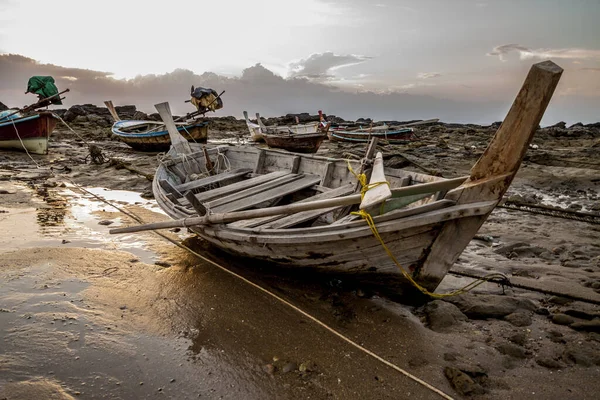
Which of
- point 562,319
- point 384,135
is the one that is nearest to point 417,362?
point 562,319

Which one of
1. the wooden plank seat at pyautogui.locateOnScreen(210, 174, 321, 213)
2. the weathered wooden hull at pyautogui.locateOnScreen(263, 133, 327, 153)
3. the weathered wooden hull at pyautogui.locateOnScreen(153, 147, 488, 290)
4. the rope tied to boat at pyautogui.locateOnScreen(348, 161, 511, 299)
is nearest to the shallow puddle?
the wooden plank seat at pyautogui.locateOnScreen(210, 174, 321, 213)

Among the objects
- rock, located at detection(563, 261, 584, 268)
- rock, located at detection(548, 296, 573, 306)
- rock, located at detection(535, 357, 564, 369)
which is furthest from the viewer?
rock, located at detection(563, 261, 584, 268)

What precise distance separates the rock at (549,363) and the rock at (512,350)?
0.38 ft

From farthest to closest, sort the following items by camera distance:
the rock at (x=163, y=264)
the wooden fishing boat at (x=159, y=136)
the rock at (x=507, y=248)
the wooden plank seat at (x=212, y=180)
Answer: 1. the wooden fishing boat at (x=159, y=136)
2. the wooden plank seat at (x=212, y=180)
3. the rock at (x=507, y=248)
4. the rock at (x=163, y=264)

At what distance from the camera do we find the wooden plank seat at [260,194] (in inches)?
193

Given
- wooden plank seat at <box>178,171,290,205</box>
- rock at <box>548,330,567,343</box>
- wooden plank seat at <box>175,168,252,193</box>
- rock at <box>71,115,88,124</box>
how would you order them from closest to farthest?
rock at <box>548,330,567,343</box> → wooden plank seat at <box>178,171,290,205</box> → wooden plank seat at <box>175,168,252,193</box> → rock at <box>71,115,88,124</box>

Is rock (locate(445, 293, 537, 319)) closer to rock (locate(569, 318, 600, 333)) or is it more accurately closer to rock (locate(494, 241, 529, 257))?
rock (locate(569, 318, 600, 333))

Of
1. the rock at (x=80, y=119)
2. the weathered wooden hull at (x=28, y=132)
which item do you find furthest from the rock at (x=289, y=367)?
the rock at (x=80, y=119)

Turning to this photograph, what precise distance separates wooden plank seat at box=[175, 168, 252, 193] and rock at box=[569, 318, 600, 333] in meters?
5.52

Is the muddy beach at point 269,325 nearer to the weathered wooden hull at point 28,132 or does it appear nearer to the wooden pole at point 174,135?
the wooden pole at point 174,135

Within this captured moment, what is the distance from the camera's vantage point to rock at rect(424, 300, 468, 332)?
3.46 m

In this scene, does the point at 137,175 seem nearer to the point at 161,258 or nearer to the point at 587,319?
the point at 161,258

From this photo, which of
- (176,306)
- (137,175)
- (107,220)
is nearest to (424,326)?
(176,306)

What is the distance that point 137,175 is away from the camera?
1101 cm
